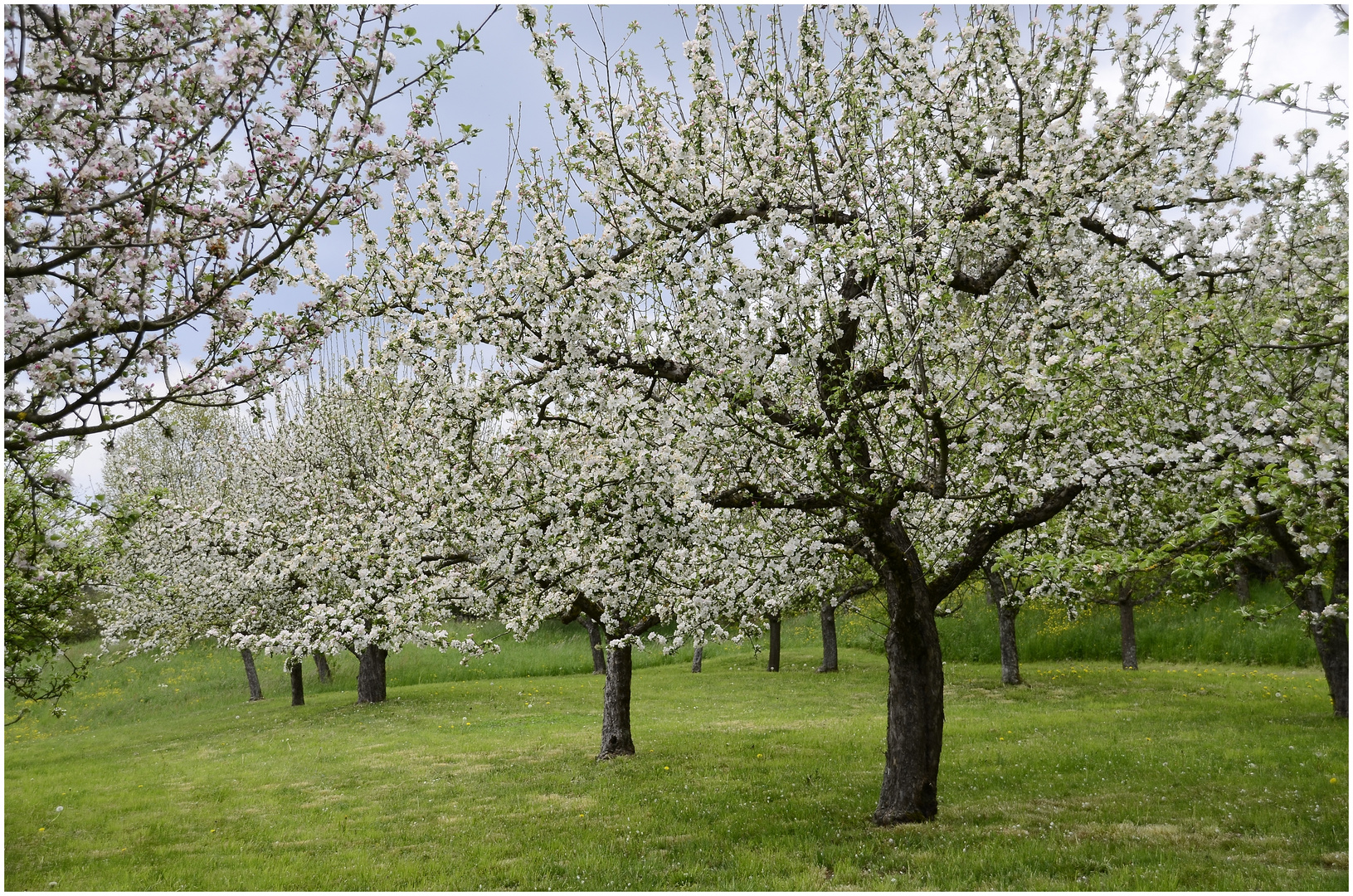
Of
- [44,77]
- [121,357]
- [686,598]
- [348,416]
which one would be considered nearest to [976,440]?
[686,598]

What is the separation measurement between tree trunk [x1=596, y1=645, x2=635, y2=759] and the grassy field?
42 cm

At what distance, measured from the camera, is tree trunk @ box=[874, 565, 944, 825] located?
11.1 m

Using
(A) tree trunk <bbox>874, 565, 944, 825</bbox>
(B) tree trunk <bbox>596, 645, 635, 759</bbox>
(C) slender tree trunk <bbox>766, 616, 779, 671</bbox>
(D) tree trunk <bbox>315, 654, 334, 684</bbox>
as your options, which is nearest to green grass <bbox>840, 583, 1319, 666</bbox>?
(C) slender tree trunk <bbox>766, 616, 779, 671</bbox>

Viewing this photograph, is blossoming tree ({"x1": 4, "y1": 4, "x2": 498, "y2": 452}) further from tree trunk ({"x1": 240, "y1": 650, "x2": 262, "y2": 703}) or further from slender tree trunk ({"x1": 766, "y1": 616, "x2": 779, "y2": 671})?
tree trunk ({"x1": 240, "y1": 650, "x2": 262, "y2": 703})

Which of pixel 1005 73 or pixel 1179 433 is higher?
pixel 1005 73

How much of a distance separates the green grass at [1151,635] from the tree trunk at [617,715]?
19.2 meters

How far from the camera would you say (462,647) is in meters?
12.0

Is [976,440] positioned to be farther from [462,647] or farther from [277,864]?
[277,864]

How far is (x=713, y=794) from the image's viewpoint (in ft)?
45.5

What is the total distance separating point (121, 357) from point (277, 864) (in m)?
8.25

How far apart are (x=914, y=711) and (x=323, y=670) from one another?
3373cm

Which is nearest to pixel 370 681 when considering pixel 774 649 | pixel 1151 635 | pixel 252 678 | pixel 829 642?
pixel 252 678

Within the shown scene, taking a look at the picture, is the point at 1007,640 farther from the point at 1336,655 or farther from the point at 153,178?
the point at 153,178

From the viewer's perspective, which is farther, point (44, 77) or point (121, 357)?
point (121, 357)
